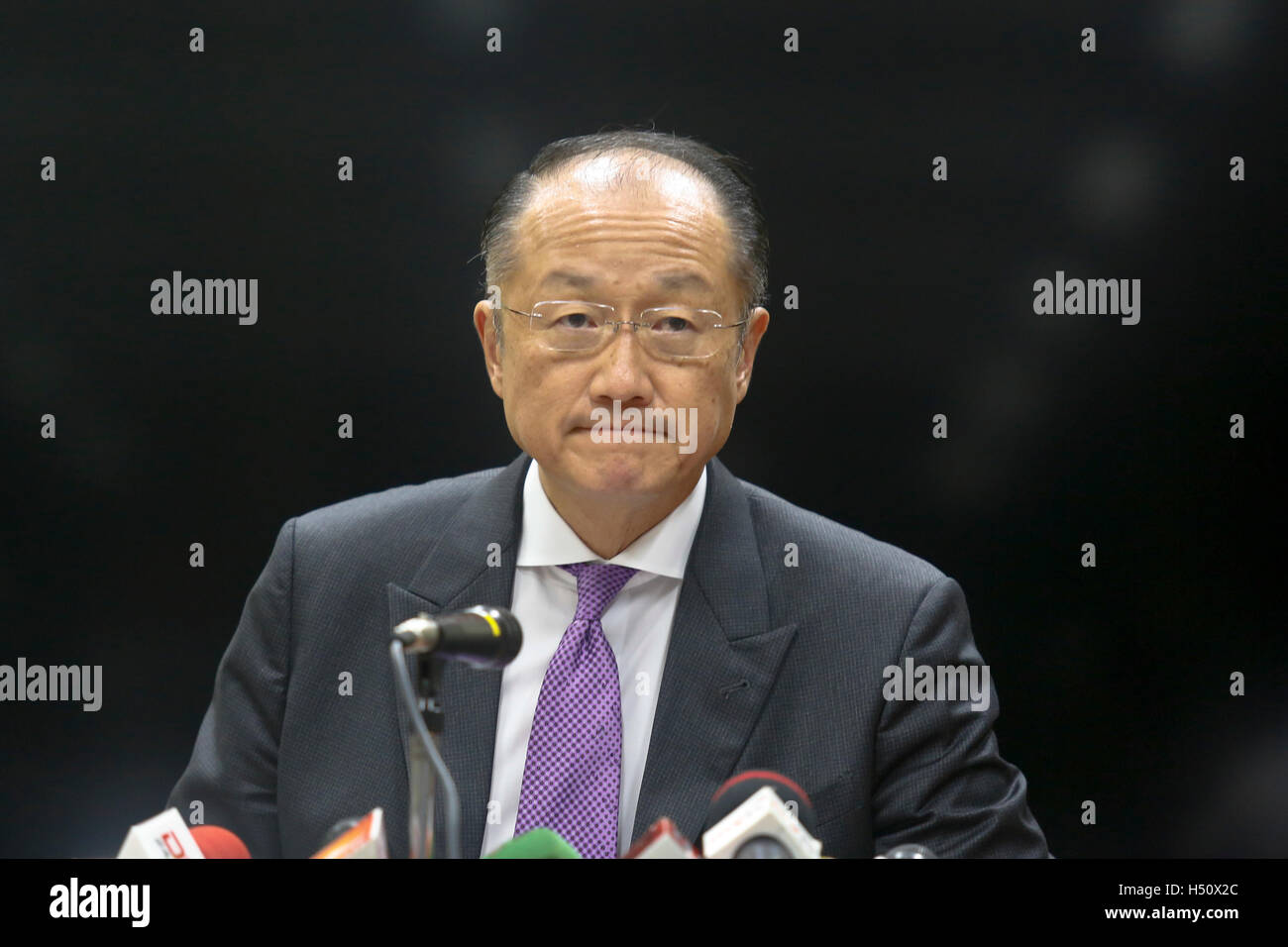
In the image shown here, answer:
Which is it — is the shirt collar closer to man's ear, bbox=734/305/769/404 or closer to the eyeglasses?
man's ear, bbox=734/305/769/404

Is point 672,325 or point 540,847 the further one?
point 672,325

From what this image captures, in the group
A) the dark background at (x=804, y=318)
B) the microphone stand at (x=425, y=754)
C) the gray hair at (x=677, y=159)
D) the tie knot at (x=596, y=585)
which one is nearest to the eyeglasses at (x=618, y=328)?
the gray hair at (x=677, y=159)

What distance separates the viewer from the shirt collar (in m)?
2.42

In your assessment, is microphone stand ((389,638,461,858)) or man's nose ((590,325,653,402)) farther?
man's nose ((590,325,653,402))

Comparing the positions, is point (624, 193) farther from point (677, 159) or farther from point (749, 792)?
point (749, 792)

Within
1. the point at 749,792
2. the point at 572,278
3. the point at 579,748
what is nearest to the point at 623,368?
the point at 572,278

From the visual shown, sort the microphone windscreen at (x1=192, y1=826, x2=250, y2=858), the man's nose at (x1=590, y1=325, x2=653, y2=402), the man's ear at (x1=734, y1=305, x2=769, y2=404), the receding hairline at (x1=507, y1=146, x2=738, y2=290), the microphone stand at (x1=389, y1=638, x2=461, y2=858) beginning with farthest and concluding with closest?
the man's ear at (x1=734, y1=305, x2=769, y2=404) → the receding hairline at (x1=507, y1=146, x2=738, y2=290) → the man's nose at (x1=590, y1=325, x2=653, y2=402) → the microphone windscreen at (x1=192, y1=826, x2=250, y2=858) → the microphone stand at (x1=389, y1=638, x2=461, y2=858)

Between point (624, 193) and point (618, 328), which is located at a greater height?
point (624, 193)

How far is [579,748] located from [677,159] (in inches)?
44.7

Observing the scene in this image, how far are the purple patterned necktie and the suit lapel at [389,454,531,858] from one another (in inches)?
3.2

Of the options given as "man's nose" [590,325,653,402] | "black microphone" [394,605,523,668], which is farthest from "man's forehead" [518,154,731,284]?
"black microphone" [394,605,523,668]

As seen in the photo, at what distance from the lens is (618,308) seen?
231 cm

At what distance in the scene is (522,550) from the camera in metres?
2.48
